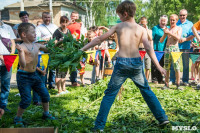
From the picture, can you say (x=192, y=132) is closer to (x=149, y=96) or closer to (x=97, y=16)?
(x=149, y=96)

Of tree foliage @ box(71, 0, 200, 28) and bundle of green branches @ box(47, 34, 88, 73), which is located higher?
tree foliage @ box(71, 0, 200, 28)

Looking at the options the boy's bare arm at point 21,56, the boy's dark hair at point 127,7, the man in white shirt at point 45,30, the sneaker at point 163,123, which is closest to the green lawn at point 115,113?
the sneaker at point 163,123

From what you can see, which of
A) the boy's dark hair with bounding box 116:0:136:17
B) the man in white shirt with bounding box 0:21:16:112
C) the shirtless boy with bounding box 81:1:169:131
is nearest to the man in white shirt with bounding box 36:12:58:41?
the man in white shirt with bounding box 0:21:16:112

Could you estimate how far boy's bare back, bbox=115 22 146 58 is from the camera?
12.6 feet

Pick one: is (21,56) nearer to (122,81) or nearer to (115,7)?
(122,81)

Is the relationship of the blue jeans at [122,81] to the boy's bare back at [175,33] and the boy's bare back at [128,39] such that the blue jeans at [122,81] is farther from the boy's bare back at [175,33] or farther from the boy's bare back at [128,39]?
the boy's bare back at [175,33]

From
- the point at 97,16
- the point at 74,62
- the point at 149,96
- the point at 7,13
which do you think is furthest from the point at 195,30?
the point at 7,13

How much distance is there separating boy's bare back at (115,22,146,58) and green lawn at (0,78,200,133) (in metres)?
1.28

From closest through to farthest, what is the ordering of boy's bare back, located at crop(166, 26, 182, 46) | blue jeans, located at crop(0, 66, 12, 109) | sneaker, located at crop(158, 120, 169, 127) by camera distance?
sneaker, located at crop(158, 120, 169, 127) → blue jeans, located at crop(0, 66, 12, 109) → boy's bare back, located at crop(166, 26, 182, 46)

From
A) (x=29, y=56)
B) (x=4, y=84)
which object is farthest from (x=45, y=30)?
(x=29, y=56)

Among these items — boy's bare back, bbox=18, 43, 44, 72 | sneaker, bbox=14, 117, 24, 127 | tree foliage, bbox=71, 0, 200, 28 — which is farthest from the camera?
tree foliage, bbox=71, 0, 200, 28

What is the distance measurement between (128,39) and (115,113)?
1731 millimetres

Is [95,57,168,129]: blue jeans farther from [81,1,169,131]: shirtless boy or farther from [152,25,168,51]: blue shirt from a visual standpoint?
[152,25,168,51]: blue shirt

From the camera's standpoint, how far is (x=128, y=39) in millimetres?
3844
